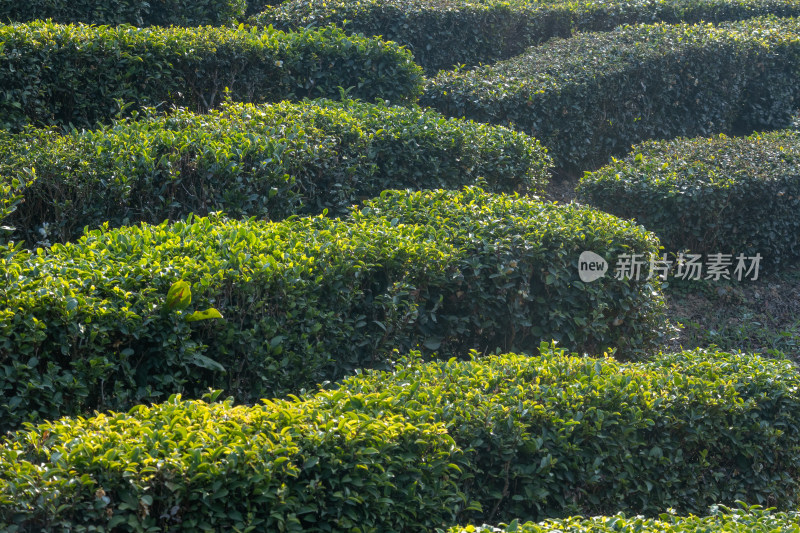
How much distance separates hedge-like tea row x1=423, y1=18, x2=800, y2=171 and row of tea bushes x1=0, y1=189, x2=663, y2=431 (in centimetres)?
302

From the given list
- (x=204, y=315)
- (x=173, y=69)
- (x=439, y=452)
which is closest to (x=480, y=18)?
(x=173, y=69)

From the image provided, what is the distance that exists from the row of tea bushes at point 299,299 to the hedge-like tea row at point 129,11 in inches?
179

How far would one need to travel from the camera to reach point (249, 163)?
6199 millimetres

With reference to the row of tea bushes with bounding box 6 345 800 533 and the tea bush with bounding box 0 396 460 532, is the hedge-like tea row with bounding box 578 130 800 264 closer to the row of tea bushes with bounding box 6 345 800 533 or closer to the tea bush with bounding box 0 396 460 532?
the row of tea bushes with bounding box 6 345 800 533

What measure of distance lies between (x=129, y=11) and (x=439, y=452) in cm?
740

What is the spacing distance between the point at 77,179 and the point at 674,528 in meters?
4.39

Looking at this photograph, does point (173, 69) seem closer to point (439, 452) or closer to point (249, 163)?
point (249, 163)

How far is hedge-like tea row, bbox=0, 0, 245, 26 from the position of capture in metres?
8.59

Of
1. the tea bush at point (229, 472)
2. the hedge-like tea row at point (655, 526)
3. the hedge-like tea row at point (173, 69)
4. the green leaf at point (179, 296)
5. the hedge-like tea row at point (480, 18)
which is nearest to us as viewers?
the tea bush at point (229, 472)

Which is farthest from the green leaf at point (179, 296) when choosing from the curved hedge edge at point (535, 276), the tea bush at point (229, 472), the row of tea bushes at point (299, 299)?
the curved hedge edge at point (535, 276)

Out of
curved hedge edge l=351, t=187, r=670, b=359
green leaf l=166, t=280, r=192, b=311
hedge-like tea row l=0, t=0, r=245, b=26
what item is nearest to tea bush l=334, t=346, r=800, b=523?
curved hedge edge l=351, t=187, r=670, b=359

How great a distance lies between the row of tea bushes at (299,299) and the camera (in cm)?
409

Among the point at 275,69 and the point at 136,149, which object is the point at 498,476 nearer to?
the point at 136,149

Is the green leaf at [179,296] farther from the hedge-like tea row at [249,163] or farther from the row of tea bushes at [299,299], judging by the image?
the hedge-like tea row at [249,163]
